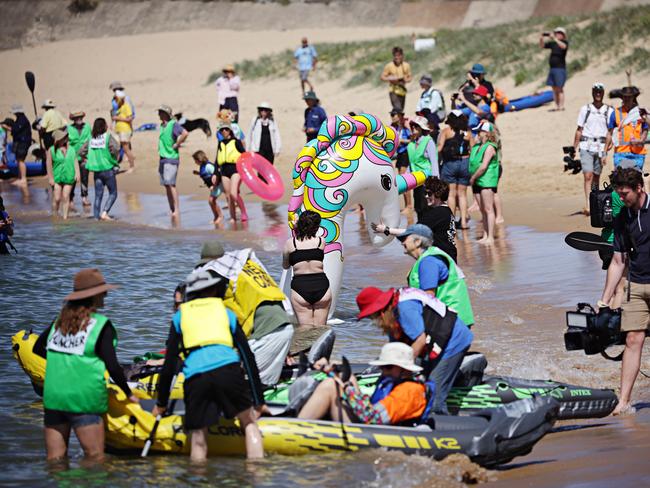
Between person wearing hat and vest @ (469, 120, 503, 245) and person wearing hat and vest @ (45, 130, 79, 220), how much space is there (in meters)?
7.01

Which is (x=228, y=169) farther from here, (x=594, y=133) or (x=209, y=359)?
(x=209, y=359)

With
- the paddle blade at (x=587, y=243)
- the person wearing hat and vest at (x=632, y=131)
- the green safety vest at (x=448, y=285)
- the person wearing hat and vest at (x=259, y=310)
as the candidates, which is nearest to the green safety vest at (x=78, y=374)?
the person wearing hat and vest at (x=259, y=310)

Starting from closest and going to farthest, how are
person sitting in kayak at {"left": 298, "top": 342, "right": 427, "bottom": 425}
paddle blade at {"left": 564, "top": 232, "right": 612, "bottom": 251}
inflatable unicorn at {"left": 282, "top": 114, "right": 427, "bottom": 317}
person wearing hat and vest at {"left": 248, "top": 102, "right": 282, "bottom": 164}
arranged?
1. person sitting in kayak at {"left": 298, "top": 342, "right": 427, "bottom": 425}
2. paddle blade at {"left": 564, "top": 232, "right": 612, "bottom": 251}
3. inflatable unicorn at {"left": 282, "top": 114, "right": 427, "bottom": 317}
4. person wearing hat and vest at {"left": 248, "top": 102, "right": 282, "bottom": 164}

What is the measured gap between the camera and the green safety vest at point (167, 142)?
1842 cm

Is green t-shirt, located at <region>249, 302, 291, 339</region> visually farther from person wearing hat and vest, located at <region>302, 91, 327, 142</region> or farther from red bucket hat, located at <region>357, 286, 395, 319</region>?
person wearing hat and vest, located at <region>302, 91, 327, 142</region>

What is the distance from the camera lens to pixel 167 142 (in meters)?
18.6

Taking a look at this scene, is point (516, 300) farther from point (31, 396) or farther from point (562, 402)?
point (31, 396)

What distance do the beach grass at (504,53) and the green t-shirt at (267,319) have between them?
17.7 meters

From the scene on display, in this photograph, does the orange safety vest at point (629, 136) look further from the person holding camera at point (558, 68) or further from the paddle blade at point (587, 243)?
the person holding camera at point (558, 68)

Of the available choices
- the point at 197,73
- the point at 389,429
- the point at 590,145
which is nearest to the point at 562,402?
the point at 389,429

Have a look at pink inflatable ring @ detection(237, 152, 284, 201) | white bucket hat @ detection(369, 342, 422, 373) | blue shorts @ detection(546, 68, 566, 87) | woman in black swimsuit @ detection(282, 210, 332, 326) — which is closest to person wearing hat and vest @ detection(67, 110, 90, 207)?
pink inflatable ring @ detection(237, 152, 284, 201)

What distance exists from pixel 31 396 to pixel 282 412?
3.00 m

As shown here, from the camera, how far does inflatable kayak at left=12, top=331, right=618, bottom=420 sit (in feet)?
26.9

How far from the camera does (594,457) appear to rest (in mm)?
7430
